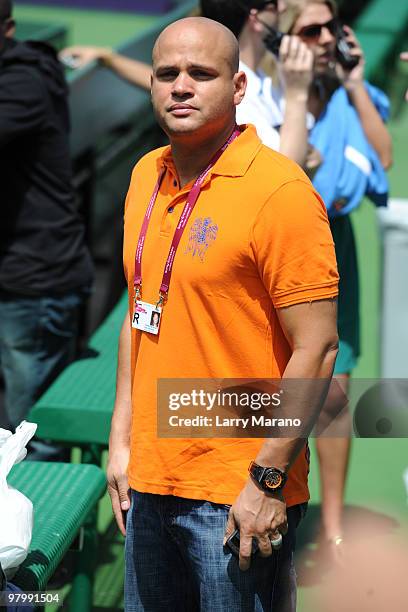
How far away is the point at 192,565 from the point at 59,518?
0.65 m

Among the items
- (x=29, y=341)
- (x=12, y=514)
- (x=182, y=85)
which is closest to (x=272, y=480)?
(x=12, y=514)

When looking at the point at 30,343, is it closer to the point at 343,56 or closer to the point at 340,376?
the point at 340,376

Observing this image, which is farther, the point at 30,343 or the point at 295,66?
the point at 30,343

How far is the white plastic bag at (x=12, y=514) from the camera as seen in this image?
2.56 metres

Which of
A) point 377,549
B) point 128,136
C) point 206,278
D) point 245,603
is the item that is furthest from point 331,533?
point 128,136

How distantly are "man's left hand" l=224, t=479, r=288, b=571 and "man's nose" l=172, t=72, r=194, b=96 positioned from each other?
836 millimetres

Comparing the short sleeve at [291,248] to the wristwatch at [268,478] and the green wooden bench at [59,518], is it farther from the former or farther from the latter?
the green wooden bench at [59,518]

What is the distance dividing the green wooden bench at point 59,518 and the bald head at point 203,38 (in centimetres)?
125

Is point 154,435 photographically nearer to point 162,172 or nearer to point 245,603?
point 245,603

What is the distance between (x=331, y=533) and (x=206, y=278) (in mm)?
1830

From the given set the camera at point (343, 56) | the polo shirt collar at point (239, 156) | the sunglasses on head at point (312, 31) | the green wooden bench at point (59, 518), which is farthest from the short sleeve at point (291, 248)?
the camera at point (343, 56)

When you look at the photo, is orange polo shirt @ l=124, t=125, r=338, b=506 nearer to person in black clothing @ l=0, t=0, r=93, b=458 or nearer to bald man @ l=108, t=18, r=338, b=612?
bald man @ l=108, t=18, r=338, b=612

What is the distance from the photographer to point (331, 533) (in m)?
3.97

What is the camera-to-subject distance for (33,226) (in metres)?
4.14
